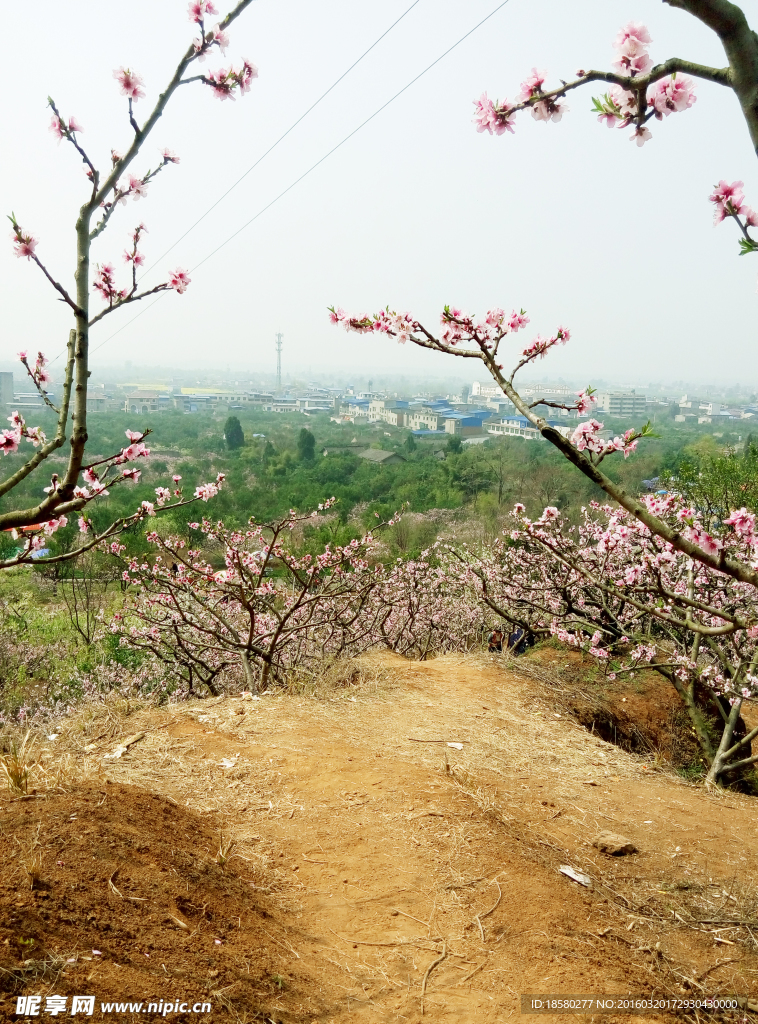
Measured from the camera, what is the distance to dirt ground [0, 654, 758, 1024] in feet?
6.95

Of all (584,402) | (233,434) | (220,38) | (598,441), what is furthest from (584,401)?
(233,434)

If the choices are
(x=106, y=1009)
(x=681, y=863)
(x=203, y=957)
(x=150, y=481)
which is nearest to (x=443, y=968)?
(x=203, y=957)

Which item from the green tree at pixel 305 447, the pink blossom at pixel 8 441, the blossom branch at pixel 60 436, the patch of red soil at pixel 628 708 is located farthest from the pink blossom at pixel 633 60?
the green tree at pixel 305 447

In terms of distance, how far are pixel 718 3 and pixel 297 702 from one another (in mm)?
4876

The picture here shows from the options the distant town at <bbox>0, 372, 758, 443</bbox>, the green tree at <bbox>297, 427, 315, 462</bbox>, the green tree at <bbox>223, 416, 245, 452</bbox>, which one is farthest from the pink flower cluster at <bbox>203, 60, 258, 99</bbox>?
the green tree at <bbox>223, 416, 245, 452</bbox>

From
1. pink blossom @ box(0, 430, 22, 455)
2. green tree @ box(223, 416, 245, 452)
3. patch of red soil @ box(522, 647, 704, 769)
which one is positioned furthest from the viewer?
green tree @ box(223, 416, 245, 452)

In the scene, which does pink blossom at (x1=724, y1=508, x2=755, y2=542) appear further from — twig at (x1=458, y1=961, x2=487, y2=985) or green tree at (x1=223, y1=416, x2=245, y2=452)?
green tree at (x1=223, y1=416, x2=245, y2=452)

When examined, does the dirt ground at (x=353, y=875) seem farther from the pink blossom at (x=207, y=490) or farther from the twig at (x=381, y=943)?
the pink blossom at (x=207, y=490)

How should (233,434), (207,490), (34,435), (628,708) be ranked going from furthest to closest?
1. (233,434)
2. (628,708)
3. (207,490)
4. (34,435)

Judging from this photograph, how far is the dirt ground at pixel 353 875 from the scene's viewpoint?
212 centimetres

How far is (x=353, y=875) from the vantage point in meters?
3.05

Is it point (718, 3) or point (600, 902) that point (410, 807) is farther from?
point (718, 3)

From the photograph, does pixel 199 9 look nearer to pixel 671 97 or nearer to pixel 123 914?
pixel 671 97

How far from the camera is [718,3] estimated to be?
5.20ft
